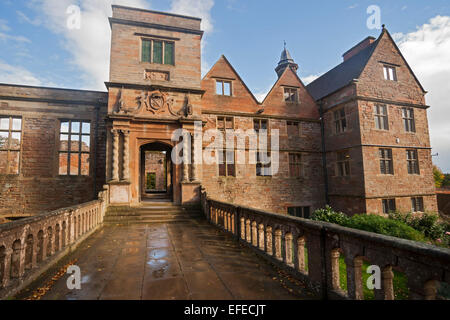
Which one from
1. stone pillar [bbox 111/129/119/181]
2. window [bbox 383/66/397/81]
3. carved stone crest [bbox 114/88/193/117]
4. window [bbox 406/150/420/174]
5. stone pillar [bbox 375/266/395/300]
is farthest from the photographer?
window [bbox 383/66/397/81]

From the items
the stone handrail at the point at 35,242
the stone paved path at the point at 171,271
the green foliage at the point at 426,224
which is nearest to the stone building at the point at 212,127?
the green foliage at the point at 426,224

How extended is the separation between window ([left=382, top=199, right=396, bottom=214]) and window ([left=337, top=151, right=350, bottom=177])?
262cm

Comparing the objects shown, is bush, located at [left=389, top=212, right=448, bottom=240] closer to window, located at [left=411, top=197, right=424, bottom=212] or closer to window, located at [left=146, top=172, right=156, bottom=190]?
window, located at [left=411, top=197, right=424, bottom=212]

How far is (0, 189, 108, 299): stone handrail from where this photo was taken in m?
3.28

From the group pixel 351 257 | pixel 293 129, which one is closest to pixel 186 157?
pixel 293 129

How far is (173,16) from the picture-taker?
43.9 ft

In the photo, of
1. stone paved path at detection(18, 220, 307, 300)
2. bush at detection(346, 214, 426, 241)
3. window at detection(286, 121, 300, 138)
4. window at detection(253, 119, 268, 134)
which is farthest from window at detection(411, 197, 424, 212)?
stone paved path at detection(18, 220, 307, 300)

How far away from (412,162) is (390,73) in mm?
6151

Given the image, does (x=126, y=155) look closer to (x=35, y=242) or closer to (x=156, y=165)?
(x=35, y=242)

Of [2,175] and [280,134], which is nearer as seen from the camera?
[2,175]

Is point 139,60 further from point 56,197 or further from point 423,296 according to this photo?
point 423,296

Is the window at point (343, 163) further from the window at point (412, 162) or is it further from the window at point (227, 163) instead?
the window at point (227, 163)

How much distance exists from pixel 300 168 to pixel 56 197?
14761 mm
